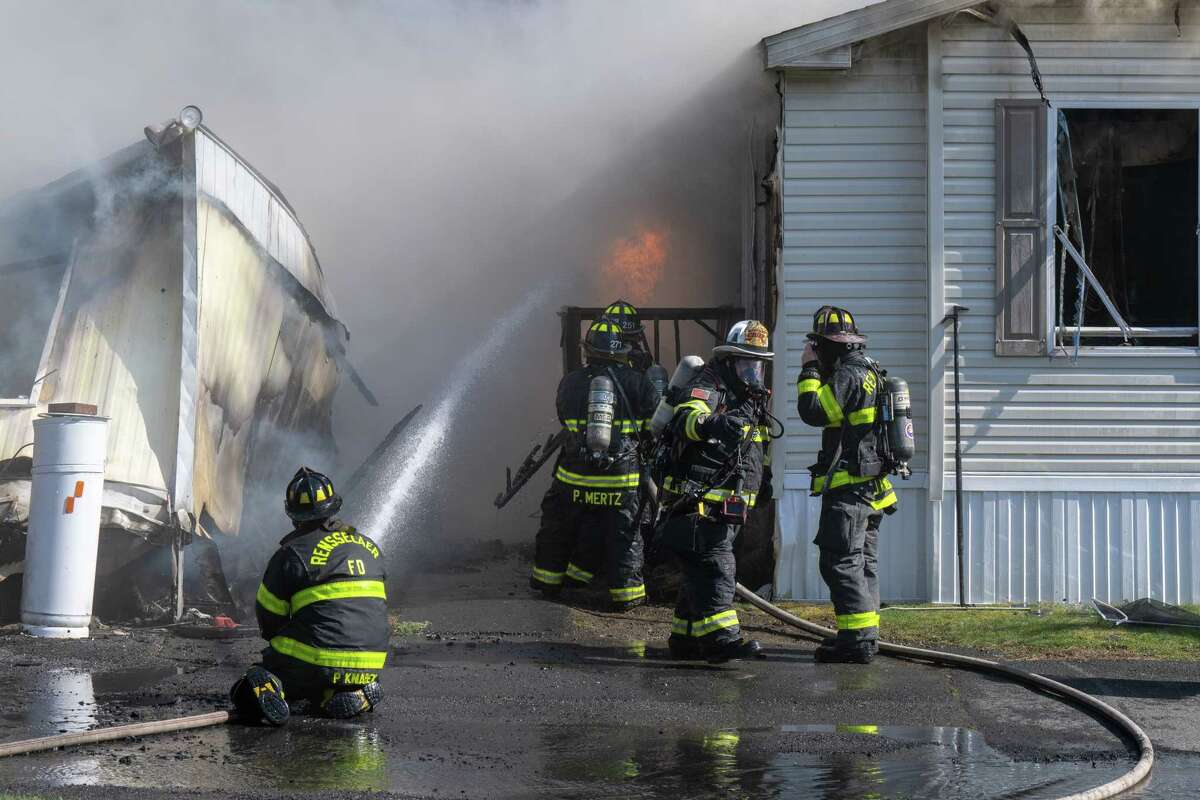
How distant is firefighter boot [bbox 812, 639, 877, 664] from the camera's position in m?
7.30

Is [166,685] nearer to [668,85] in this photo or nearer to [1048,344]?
[1048,344]

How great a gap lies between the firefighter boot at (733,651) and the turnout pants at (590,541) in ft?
4.70

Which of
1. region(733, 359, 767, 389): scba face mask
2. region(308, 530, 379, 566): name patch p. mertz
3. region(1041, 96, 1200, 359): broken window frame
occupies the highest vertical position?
region(1041, 96, 1200, 359): broken window frame

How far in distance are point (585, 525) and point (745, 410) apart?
1828 mm

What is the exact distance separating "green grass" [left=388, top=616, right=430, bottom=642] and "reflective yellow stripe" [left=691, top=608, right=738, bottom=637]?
1.85 m

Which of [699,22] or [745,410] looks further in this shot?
[699,22]

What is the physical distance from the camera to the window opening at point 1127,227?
949cm

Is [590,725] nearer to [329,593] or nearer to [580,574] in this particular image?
[329,593]

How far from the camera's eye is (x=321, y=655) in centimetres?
556

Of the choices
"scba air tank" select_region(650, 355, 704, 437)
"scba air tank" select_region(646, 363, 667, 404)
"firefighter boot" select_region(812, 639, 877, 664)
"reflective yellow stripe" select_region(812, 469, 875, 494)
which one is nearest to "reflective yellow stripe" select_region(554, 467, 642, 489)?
"scba air tank" select_region(646, 363, 667, 404)

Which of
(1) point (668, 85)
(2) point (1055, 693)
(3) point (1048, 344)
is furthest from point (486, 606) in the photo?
(1) point (668, 85)

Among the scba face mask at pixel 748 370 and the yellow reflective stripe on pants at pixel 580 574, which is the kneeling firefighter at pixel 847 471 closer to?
the scba face mask at pixel 748 370

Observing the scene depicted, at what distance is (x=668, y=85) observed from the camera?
12.0 meters

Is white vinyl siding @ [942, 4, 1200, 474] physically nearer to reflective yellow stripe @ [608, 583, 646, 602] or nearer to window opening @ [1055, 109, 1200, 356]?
window opening @ [1055, 109, 1200, 356]
